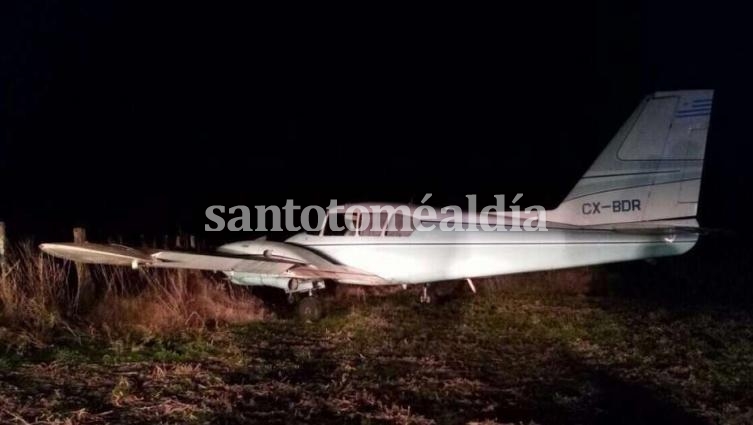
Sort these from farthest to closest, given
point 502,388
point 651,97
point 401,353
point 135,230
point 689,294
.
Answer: point 135,230, point 689,294, point 651,97, point 401,353, point 502,388

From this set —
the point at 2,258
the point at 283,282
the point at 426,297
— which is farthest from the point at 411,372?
the point at 2,258

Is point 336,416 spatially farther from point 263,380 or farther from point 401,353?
point 401,353

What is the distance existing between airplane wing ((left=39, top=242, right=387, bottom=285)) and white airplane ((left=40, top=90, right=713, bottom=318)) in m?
0.02

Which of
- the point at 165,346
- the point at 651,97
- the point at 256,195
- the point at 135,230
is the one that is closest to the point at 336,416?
the point at 165,346

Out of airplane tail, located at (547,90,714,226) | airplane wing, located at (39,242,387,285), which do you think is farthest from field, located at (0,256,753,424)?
airplane tail, located at (547,90,714,226)

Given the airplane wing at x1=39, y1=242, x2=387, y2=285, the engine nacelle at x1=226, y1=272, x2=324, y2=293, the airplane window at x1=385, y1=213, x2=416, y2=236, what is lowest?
the engine nacelle at x1=226, y1=272, x2=324, y2=293

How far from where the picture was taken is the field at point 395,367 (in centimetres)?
663

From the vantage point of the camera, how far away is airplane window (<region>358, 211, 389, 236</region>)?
37.7 ft

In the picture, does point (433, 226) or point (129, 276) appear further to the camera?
point (129, 276)

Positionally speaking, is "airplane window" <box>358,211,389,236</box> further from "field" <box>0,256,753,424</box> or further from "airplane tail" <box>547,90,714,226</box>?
"airplane tail" <box>547,90,714,226</box>

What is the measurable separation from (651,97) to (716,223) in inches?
510

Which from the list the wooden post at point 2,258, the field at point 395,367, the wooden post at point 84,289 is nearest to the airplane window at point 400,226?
the field at point 395,367

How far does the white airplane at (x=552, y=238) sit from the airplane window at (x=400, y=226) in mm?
15

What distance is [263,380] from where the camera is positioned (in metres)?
7.67
